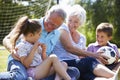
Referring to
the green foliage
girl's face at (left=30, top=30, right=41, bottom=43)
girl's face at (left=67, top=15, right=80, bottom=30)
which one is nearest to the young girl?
girl's face at (left=30, top=30, right=41, bottom=43)

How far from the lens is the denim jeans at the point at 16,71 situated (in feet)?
11.2

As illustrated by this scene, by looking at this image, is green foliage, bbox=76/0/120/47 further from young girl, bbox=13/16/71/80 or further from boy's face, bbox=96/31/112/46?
young girl, bbox=13/16/71/80

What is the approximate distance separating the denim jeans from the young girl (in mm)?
56

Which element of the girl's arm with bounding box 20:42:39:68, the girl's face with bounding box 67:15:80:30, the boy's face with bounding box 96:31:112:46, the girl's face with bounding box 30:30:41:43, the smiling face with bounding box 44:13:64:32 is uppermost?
the smiling face with bounding box 44:13:64:32

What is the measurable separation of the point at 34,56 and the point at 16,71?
0.81 feet

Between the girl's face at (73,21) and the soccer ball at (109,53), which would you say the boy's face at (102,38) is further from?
the girl's face at (73,21)

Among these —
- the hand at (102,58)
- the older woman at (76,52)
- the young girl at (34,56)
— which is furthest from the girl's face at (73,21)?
the young girl at (34,56)

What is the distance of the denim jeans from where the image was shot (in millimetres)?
3414

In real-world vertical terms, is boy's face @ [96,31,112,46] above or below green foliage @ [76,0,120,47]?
above

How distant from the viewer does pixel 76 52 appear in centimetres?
427

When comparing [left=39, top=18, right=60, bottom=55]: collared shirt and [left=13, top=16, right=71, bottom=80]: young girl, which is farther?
[left=39, top=18, right=60, bottom=55]: collared shirt

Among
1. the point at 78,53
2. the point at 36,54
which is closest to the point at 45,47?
the point at 36,54

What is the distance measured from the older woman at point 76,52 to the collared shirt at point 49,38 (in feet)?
0.54

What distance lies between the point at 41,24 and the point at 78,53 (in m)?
0.60
